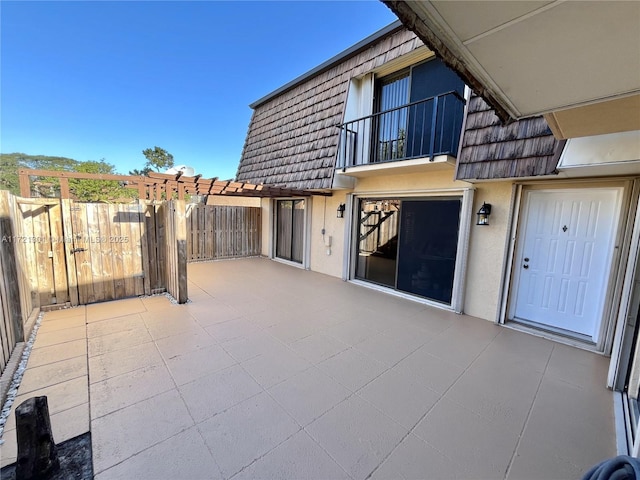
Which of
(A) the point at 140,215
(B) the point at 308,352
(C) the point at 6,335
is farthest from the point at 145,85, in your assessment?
(B) the point at 308,352

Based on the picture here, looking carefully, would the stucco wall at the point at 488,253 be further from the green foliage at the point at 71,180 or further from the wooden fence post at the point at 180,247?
the green foliage at the point at 71,180

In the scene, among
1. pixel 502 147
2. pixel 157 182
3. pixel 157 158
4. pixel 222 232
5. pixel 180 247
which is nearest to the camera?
pixel 502 147

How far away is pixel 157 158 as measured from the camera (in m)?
24.7

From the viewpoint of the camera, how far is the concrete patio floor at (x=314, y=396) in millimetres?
1793

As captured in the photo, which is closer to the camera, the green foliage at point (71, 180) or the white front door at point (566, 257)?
the white front door at point (566, 257)

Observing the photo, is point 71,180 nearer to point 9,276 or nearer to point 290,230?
point 290,230

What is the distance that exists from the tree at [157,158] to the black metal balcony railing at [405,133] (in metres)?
24.7

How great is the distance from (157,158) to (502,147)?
28.5 metres

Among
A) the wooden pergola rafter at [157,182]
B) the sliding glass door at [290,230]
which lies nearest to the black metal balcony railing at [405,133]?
the wooden pergola rafter at [157,182]

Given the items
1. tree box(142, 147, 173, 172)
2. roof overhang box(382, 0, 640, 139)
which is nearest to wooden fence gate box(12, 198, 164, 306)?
roof overhang box(382, 0, 640, 139)

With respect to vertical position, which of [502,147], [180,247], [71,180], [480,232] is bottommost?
[180,247]

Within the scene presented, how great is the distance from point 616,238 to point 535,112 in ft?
9.97

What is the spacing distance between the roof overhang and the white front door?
8.47 feet

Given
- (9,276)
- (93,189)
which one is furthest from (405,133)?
(93,189)
